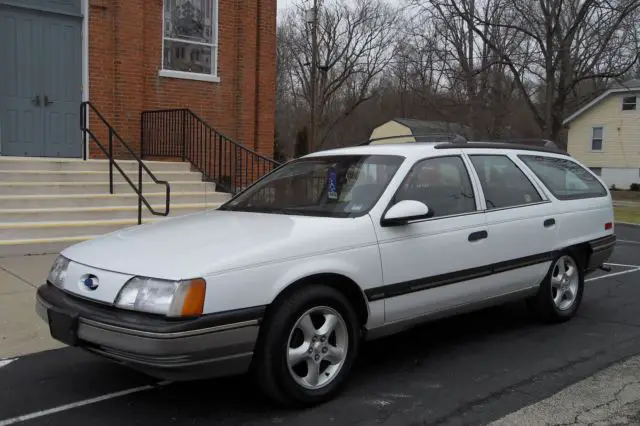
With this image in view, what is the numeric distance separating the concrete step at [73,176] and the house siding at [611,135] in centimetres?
3260

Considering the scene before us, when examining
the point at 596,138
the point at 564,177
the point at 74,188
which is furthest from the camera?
the point at 596,138

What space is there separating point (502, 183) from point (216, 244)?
276 centimetres

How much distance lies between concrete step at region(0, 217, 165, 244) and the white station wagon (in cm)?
455

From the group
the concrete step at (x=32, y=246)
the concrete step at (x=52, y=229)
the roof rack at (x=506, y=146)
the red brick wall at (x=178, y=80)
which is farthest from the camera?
the red brick wall at (x=178, y=80)

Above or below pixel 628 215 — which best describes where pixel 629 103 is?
above

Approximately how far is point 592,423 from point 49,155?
33.8 feet

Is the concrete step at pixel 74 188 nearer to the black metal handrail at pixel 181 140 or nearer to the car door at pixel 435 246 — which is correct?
the black metal handrail at pixel 181 140

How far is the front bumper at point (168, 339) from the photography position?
3354 millimetres

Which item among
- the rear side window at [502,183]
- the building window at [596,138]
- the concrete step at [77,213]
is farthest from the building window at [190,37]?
the building window at [596,138]

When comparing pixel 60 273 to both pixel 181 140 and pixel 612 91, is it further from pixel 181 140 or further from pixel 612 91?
pixel 612 91

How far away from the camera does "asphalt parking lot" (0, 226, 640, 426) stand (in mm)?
3826

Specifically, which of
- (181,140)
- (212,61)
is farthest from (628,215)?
(181,140)

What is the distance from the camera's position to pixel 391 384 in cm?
439

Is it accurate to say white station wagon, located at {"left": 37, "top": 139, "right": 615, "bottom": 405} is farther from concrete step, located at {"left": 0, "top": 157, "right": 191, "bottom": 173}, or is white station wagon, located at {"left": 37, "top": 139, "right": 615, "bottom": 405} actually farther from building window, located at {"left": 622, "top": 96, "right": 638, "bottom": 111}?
building window, located at {"left": 622, "top": 96, "right": 638, "bottom": 111}
